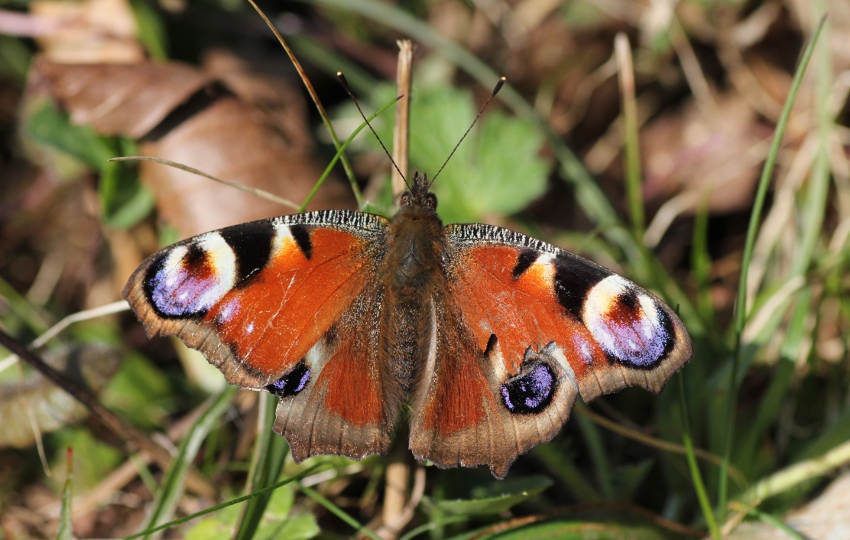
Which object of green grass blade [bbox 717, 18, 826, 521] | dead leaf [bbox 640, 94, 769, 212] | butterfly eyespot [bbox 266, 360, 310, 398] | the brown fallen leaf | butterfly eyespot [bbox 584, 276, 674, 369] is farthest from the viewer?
dead leaf [bbox 640, 94, 769, 212]

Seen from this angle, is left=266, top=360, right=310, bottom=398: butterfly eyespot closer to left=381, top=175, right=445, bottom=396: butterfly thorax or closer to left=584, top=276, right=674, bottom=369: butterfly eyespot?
left=381, top=175, right=445, bottom=396: butterfly thorax

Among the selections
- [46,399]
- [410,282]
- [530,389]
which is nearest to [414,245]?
[410,282]

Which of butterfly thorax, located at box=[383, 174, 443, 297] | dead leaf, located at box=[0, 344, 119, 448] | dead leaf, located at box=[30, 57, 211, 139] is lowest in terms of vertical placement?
dead leaf, located at box=[0, 344, 119, 448]

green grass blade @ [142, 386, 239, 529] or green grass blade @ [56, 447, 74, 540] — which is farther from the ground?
green grass blade @ [142, 386, 239, 529]

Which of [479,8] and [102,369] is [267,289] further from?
[479,8]

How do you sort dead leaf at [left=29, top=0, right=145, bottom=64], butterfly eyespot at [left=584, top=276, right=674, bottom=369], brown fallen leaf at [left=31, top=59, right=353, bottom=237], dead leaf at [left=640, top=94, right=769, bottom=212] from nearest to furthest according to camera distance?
butterfly eyespot at [left=584, top=276, right=674, bottom=369] → brown fallen leaf at [left=31, top=59, right=353, bottom=237] → dead leaf at [left=29, top=0, right=145, bottom=64] → dead leaf at [left=640, top=94, right=769, bottom=212]

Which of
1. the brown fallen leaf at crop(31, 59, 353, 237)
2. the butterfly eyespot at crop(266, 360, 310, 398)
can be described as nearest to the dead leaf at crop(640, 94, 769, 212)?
the brown fallen leaf at crop(31, 59, 353, 237)

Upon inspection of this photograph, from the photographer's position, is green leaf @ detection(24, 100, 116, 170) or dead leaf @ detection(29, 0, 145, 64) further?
dead leaf @ detection(29, 0, 145, 64)

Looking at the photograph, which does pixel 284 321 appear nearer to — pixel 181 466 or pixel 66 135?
pixel 181 466
